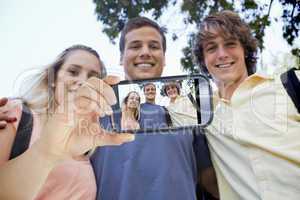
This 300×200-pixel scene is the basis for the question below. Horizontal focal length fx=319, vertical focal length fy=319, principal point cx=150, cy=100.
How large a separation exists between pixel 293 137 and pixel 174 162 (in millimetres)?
344

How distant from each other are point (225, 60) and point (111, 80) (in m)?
0.45

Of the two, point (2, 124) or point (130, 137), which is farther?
point (130, 137)

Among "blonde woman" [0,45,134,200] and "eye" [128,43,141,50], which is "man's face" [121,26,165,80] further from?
"blonde woman" [0,45,134,200]

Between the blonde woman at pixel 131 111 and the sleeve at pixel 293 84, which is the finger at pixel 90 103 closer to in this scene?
the blonde woman at pixel 131 111

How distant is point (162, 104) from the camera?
0.88 meters

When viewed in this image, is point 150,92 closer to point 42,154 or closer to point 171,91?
point 171,91

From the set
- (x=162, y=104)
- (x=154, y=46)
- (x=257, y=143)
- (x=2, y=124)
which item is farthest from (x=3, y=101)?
(x=257, y=143)

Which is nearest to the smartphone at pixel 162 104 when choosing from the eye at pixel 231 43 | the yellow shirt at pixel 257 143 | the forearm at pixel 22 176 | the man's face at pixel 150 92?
the man's face at pixel 150 92

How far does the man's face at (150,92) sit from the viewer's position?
86cm

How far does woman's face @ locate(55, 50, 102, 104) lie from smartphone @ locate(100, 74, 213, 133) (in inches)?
7.0

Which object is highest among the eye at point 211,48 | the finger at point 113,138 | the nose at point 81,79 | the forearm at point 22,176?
the eye at point 211,48

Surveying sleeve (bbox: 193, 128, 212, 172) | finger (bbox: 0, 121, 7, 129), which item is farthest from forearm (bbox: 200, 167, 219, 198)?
finger (bbox: 0, 121, 7, 129)

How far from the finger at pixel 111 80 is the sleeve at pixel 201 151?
0.31m

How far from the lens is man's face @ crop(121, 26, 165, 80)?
1.11 meters
